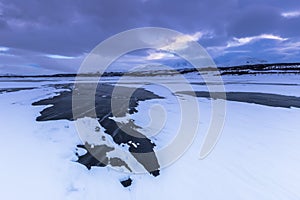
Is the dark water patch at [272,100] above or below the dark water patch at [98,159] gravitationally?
below

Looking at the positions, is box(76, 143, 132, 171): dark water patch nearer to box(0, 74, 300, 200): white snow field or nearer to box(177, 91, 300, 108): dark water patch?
box(0, 74, 300, 200): white snow field

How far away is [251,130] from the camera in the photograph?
7.95 m

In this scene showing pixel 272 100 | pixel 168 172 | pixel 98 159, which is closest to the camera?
pixel 168 172

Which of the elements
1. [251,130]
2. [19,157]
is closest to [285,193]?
[251,130]

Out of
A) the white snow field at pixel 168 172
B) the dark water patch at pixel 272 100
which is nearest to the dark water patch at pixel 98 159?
the white snow field at pixel 168 172

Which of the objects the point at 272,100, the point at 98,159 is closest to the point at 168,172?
the point at 98,159

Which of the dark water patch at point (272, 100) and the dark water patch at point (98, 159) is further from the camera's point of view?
the dark water patch at point (272, 100)

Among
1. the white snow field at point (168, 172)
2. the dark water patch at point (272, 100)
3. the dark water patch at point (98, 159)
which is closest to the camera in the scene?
the white snow field at point (168, 172)

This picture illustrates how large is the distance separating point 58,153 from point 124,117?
498 centimetres

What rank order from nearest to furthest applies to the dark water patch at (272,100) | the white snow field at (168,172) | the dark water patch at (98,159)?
the white snow field at (168,172) → the dark water patch at (98,159) → the dark water patch at (272,100)

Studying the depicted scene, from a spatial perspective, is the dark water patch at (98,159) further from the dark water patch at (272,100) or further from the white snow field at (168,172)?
the dark water patch at (272,100)

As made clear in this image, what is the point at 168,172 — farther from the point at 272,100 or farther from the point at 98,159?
the point at 272,100

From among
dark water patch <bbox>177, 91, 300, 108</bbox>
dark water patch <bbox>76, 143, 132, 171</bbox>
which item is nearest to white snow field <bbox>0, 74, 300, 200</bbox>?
dark water patch <bbox>76, 143, 132, 171</bbox>

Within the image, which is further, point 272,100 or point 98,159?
point 272,100
